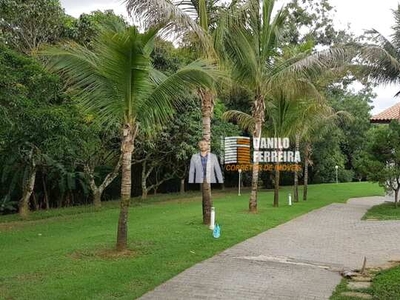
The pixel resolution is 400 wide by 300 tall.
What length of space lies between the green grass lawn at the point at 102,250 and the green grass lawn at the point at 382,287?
8.36ft

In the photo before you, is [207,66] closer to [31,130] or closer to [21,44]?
[31,130]

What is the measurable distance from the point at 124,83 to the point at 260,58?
756cm

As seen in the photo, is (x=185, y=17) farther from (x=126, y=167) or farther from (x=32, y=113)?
(x=32, y=113)

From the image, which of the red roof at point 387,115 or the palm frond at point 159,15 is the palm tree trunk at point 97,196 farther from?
the red roof at point 387,115

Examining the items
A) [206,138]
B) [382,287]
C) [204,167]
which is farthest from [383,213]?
[382,287]

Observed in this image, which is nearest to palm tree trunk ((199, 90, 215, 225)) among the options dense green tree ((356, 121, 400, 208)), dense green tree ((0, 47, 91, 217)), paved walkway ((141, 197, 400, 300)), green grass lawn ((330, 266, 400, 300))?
paved walkway ((141, 197, 400, 300))

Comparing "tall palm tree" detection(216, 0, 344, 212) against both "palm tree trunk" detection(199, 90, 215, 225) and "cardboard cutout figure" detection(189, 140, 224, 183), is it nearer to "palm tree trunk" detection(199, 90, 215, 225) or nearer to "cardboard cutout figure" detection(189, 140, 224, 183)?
"palm tree trunk" detection(199, 90, 215, 225)

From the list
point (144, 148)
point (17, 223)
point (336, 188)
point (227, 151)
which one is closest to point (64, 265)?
point (17, 223)

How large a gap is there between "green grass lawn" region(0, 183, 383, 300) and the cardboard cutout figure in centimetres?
146

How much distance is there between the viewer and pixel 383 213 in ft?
53.4

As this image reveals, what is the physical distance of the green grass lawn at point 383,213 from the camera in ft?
49.7

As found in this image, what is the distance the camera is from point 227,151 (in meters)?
26.8

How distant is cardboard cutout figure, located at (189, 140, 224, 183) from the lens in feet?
41.5

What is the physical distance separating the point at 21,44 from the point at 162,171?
1316 cm
